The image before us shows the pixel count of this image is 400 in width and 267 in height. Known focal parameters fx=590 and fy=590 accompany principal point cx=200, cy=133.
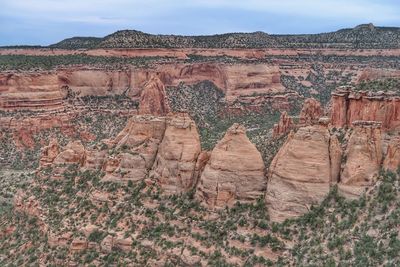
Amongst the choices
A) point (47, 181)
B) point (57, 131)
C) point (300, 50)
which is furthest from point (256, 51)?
point (47, 181)

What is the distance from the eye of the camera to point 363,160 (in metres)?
32.5

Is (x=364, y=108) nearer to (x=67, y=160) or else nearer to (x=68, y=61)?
(x=67, y=160)

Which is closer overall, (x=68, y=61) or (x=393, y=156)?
(x=393, y=156)

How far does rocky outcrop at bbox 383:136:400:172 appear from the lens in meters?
32.1

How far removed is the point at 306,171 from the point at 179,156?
8.94 meters

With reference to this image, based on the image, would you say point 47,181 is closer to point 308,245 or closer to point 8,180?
point 308,245

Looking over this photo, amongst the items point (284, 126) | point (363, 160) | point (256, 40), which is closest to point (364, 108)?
point (363, 160)

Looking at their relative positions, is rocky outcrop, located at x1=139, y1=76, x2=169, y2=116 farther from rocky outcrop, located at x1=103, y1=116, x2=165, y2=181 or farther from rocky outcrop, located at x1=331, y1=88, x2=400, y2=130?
rocky outcrop, located at x1=331, y1=88, x2=400, y2=130

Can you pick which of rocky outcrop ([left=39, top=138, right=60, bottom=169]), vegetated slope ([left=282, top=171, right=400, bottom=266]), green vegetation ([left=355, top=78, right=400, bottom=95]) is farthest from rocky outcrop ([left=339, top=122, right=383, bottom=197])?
rocky outcrop ([left=39, top=138, right=60, bottom=169])

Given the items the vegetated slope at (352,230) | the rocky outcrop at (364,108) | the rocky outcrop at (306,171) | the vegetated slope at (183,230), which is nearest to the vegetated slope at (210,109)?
the vegetated slope at (183,230)

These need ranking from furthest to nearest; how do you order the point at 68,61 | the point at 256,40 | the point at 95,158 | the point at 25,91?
the point at 256,40 < the point at 68,61 < the point at 25,91 < the point at 95,158

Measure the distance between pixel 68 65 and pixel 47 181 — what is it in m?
59.4

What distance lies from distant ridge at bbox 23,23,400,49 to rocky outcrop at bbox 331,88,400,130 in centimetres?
8532

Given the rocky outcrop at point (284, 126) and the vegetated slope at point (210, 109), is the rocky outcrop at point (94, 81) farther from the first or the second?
the rocky outcrop at point (284, 126)
